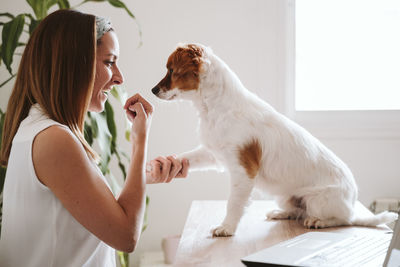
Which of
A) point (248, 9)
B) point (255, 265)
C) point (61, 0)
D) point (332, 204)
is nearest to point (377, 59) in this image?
point (248, 9)

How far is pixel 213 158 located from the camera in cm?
155

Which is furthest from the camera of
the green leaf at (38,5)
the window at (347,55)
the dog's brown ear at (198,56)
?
the window at (347,55)

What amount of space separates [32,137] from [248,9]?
1821 mm

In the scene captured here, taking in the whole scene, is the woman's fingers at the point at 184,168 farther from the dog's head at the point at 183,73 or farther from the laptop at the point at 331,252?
the laptop at the point at 331,252

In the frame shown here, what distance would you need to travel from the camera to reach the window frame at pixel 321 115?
2.50 metres

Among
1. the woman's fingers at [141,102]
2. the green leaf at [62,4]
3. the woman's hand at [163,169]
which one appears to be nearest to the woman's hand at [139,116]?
the woman's fingers at [141,102]

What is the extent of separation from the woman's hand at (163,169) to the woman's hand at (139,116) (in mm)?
285

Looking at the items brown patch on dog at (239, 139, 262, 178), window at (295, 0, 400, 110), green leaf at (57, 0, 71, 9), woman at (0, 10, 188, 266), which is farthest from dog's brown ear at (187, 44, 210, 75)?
window at (295, 0, 400, 110)

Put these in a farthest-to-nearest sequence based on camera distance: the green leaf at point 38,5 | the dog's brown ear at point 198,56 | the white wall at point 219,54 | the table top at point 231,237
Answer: the white wall at point 219,54 → the green leaf at point 38,5 → the dog's brown ear at point 198,56 → the table top at point 231,237

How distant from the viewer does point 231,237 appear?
4.27 feet

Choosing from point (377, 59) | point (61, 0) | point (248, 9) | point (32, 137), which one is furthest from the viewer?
point (377, 59)

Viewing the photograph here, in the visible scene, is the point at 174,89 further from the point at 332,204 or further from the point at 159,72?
the point at 159,72

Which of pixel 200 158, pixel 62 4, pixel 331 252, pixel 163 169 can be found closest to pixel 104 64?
pixel 163 169

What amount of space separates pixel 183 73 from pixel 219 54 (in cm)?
111
